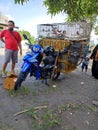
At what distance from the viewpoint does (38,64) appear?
717 centimetres

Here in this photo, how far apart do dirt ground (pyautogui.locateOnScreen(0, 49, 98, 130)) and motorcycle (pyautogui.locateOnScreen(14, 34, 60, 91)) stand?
297mm

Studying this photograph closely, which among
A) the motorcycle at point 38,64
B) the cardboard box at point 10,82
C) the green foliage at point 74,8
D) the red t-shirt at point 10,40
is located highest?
the green foliage at point 74,8

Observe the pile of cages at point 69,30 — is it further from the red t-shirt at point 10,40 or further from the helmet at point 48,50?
the red t-shirt at point 10,40

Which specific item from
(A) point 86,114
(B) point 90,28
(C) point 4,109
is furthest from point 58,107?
(B) point 90,28

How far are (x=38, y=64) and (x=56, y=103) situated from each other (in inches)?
51.7

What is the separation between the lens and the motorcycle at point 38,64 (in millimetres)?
6816

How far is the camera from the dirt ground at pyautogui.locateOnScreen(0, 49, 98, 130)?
535cm

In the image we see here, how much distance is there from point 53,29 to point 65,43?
0.92 metres

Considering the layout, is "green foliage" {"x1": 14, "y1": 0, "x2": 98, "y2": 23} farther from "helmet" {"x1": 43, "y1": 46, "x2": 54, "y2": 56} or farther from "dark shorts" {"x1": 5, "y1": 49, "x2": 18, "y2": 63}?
"dark shorts" {"x1": 5, "y1": 49, "x2": 18, "y2": 63}

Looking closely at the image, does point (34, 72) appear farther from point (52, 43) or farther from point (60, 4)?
point (60, 4)

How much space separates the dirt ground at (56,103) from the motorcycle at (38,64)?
0.97 feet

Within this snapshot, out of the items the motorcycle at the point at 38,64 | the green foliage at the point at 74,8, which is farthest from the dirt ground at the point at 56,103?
the green foliage at the point at 74,8

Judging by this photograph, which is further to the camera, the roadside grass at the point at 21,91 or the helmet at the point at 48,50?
the helmet at the point at 48,50

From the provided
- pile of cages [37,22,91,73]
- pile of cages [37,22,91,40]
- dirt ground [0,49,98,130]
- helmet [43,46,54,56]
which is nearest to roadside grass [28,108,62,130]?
dirt ground [0,49,98,130]
